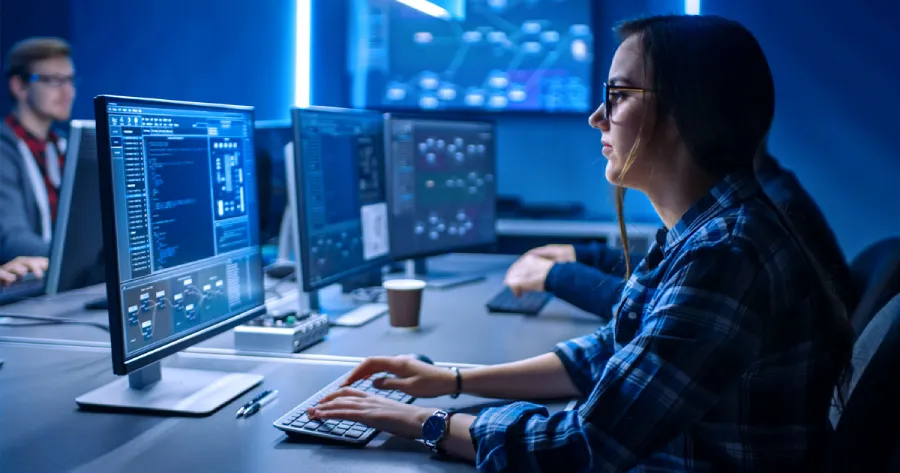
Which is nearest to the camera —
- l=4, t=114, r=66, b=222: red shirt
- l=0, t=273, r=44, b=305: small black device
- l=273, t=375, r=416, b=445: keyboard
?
l=273, t=375, r=416, b=445: keyboard

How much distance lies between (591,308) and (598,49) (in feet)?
7.84

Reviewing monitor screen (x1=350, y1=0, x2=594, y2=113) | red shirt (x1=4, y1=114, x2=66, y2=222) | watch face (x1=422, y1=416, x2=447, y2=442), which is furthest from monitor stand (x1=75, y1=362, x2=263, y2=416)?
monitor screen (x1=350, y1=0, x2=594, y2=113)

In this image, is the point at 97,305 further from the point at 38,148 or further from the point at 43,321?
the point at 38,148

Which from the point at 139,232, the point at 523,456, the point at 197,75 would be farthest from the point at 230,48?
the point at 523,456

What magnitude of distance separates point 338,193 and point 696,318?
1.24 m

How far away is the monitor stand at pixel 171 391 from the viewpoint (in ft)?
4.28

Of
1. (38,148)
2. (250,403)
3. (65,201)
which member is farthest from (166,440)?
(38,148)

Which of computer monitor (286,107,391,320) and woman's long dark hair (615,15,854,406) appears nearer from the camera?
woman's long dark hair (615,15,854,406)

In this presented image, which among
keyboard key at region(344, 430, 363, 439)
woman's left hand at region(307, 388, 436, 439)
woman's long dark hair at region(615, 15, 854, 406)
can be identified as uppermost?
woman's long dark hair at region(615, 15, 854, 406)

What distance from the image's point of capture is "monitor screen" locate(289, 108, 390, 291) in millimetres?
1868

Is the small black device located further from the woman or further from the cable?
the woman

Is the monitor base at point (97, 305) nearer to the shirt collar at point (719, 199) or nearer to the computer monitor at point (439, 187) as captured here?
the computer monitor at point (439, 187)

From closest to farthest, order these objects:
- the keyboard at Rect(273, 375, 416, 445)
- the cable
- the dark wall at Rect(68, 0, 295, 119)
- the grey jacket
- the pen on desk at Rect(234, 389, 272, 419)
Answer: the keyboard at Rect(273, 375, 416, 445)
the pen on desk at Rect(234, 389, 272, 419)
the cable
the grey jacket
the dark wall at Rect(68, 0, 295, 119)

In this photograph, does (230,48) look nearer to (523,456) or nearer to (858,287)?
(858,287)
